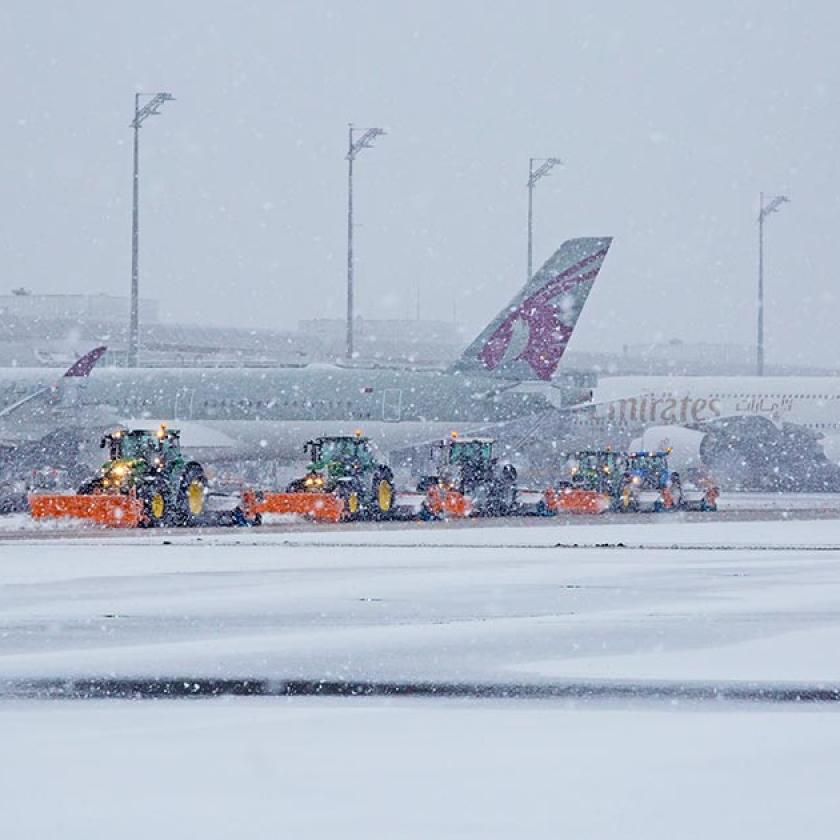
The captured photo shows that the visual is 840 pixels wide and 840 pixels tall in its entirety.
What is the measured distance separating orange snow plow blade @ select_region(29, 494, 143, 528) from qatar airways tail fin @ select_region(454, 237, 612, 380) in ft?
59.5

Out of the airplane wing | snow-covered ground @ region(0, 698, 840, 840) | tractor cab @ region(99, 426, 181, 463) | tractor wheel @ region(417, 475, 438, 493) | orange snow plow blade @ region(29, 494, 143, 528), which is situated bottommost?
snow-covered ground @ region(0, 698, 840, 840)

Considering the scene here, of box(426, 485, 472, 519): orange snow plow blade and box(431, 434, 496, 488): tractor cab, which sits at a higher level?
box(431, 434, 496, 488): tractor cab

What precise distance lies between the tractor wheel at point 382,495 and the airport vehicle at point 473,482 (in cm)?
219

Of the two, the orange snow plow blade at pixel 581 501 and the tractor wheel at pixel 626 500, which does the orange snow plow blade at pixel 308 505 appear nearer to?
the orange snow plow blade at pixel 581 501

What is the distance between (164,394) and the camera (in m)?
58.9

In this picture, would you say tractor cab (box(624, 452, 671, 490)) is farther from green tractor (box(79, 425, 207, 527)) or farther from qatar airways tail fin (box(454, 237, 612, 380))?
green tractor (box(79, 425, 207, 527))

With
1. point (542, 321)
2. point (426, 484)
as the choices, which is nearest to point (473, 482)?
point (426, 484)

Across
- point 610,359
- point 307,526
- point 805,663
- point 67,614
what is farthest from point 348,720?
point 610,359

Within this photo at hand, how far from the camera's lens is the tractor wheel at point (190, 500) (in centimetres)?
4312

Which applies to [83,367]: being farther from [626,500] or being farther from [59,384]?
[626,500]

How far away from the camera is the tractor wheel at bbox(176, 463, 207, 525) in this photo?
141 ft

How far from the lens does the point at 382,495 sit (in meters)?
46.7

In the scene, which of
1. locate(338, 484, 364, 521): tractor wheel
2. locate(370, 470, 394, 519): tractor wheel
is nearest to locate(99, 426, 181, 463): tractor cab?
locate(338, 484, 364, 521): tractor wheel

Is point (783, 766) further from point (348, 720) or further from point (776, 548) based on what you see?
point (776, 548)
